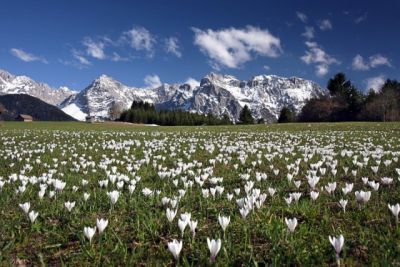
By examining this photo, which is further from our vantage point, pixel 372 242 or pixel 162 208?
pixel 162 208

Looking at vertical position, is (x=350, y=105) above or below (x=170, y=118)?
above

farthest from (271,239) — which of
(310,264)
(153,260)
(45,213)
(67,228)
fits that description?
(45,213)

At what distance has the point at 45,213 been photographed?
483 centimetres

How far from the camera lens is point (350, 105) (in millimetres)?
104125

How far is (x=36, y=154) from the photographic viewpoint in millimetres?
12445

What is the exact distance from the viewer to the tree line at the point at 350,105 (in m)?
86.2

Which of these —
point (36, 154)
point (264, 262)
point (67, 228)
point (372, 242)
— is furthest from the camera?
point (36, 154)

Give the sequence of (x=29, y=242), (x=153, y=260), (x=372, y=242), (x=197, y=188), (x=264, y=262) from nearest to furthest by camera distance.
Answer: (x=264, y=262) → (x=153, y=260) → (x=372, y=242) → (x=29, y=242) → (x=197, y=188)

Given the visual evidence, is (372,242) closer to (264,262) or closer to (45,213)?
(264,262)

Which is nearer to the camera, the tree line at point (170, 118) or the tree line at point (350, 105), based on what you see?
the tree line at point (350, 105)

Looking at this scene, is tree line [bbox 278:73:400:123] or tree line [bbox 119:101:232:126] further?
tree line [bbox 119:101:232:126]

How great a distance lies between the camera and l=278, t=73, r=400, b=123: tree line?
86.2 meters

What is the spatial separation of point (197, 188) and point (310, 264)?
329cm

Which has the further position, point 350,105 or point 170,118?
point 170,118
